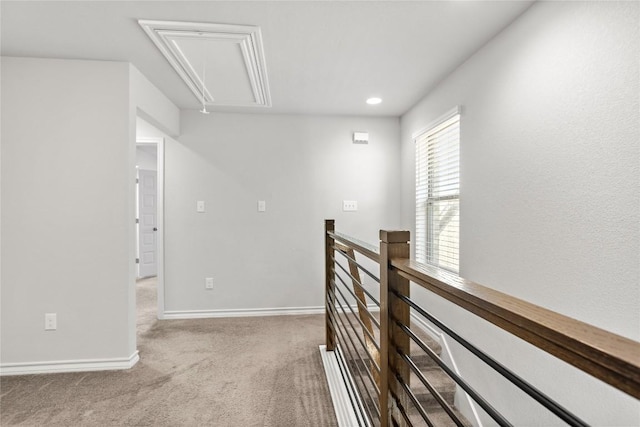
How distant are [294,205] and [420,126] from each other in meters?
1.61

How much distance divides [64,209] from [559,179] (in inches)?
128

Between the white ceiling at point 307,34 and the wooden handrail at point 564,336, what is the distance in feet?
5.65

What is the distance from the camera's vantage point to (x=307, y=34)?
6.64ft

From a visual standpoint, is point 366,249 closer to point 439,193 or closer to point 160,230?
point 439,193

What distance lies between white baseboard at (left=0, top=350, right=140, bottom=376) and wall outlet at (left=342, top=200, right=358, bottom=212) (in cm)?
250

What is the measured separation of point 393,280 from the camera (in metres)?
1.05

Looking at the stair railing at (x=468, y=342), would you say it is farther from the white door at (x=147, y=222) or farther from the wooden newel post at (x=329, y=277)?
the white door at (x=147, y=222)

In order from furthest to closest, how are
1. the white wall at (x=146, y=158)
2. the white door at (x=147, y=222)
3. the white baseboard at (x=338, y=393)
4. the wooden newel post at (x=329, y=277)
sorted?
the white wall at (x=146, y=158) → the white door at (x=147, y=222) → the wooden newel post at (x=329, y=277) → the white baseboard at (x=338, y=393)

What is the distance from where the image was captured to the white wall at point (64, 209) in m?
2.36

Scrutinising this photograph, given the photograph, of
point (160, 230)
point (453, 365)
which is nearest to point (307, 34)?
point (160, 230)

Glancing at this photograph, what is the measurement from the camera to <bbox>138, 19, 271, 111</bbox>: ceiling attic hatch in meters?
1.97

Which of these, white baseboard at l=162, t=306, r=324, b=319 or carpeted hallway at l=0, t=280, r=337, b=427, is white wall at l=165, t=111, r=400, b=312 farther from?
carpeted hallway at l=0, t=280, r=337, b=427

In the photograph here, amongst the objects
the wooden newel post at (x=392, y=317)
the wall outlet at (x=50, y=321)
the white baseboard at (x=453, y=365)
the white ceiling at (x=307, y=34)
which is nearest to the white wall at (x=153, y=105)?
the white ceiling at (x=307, y=34)

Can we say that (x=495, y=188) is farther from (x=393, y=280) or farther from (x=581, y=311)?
(x=393, y=280)
